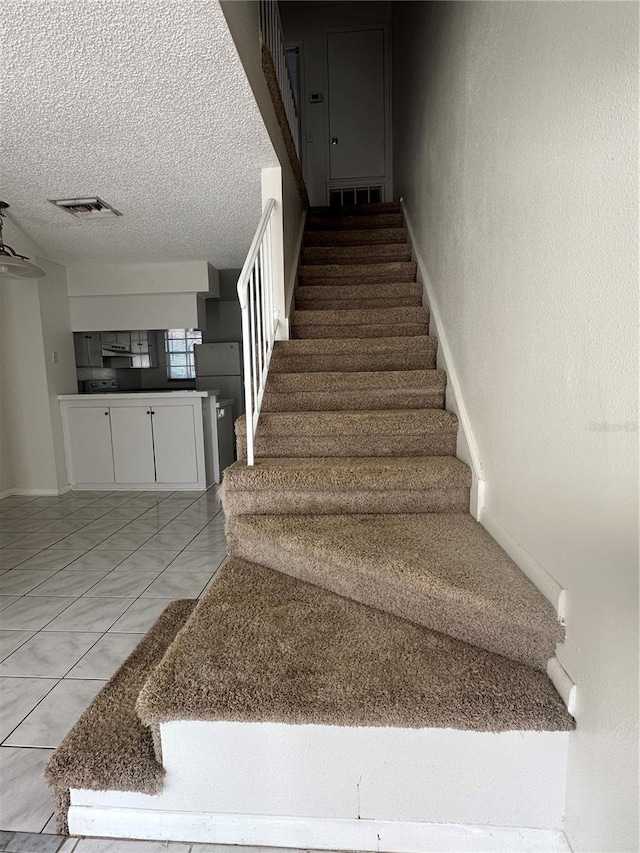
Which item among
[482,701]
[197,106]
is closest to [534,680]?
[482,701]

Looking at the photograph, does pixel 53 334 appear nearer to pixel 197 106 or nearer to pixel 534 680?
pixel 197 106

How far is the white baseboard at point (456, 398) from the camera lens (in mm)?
1750

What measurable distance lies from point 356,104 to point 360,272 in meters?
3.26

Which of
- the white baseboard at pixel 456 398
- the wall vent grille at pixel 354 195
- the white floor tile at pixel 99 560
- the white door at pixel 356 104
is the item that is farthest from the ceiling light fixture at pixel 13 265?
the white door at pixel 356 104

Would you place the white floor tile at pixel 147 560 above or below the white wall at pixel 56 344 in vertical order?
below

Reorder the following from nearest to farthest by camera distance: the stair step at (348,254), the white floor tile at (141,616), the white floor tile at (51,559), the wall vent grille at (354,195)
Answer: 1. the white floor tile at (141,616)
2. the white floor tile at (51,559)
3. the stair step at (348,254)
4. the wall vent grille at (354,195)

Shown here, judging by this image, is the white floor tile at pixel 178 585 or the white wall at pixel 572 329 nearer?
the white wall at pixel 572 329

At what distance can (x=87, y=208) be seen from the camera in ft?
10.2

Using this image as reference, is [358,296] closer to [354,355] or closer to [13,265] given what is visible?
[354,355]

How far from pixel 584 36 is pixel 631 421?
0.81 m

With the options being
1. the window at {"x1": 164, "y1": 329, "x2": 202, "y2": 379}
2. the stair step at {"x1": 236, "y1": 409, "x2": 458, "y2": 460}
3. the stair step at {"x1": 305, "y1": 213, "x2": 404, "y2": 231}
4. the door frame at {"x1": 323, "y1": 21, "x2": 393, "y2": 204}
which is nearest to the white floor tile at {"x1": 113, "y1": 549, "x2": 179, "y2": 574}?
the stair step at {"x1": 236, "y1": 409, "x2": 458, "y2": 460}

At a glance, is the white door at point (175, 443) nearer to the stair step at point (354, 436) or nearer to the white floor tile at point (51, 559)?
the white floor tile at point (51, 559)

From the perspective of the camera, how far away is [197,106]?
1.95 m

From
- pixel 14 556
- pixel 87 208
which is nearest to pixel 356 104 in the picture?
pixel 87 208
